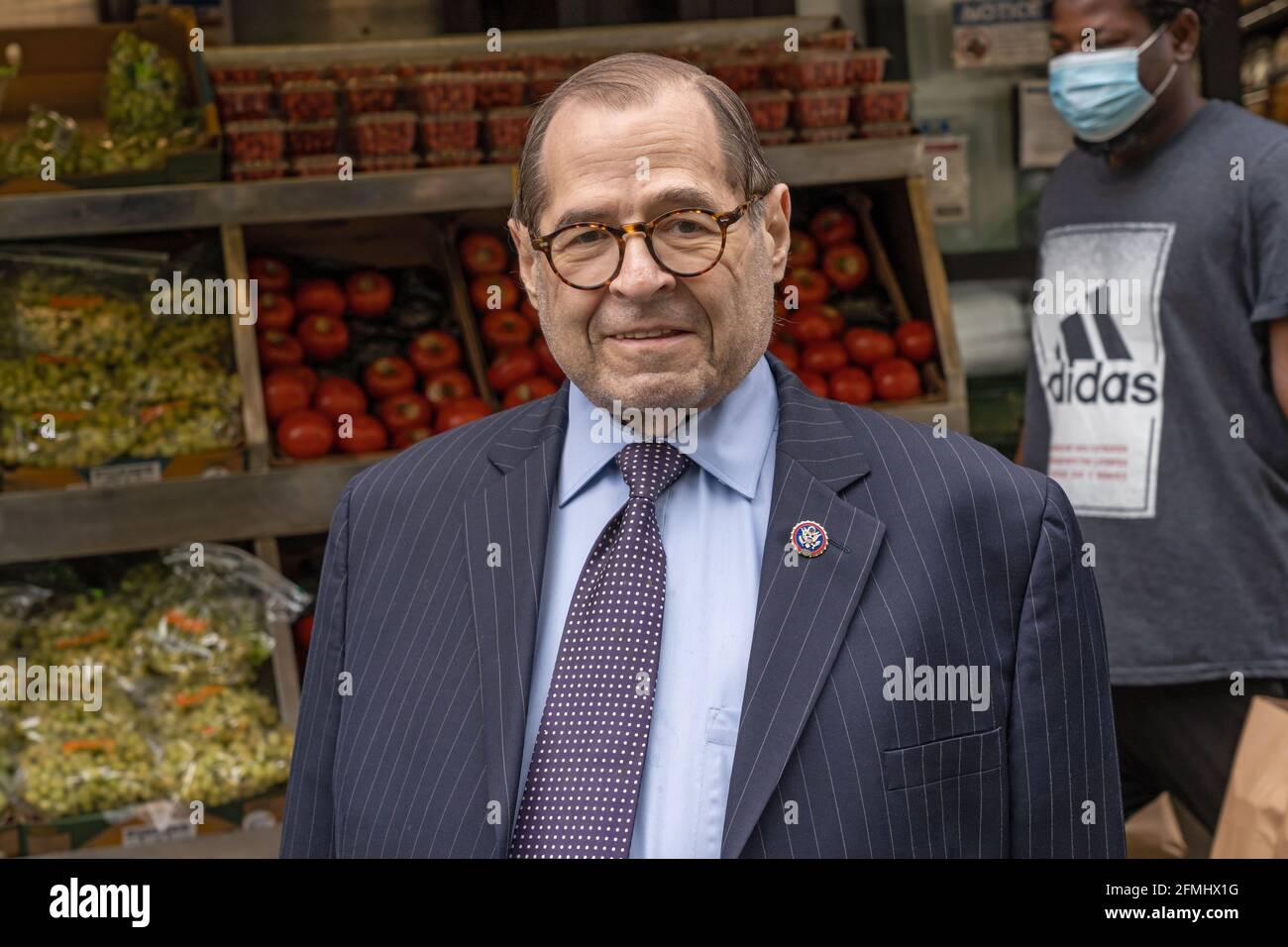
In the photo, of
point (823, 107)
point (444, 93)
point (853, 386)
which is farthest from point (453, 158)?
point (853, 386)

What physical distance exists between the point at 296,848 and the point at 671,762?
50 centimetres

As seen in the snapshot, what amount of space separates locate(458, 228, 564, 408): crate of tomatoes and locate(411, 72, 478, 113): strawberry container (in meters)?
0.43

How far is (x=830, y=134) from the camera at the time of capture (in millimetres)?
3299

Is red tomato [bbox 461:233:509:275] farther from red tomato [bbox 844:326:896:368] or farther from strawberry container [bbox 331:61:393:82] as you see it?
red tomato [bbox 844:326:896:368]

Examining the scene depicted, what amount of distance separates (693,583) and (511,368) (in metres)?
2.19

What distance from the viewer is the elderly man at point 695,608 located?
1.34m

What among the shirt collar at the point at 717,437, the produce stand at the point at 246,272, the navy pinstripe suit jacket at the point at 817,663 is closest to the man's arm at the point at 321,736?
the navy pinstripe suit jacket at the point at 817,663

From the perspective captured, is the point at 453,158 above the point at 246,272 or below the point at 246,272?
above

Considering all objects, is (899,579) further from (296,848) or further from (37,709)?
(37,709)

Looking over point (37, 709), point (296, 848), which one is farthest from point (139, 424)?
point (296, 848)

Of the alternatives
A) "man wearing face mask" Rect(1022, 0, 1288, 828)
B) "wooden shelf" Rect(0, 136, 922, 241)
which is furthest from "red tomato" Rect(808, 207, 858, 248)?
"man wearing face mask" Rect(1022, 0, 1288, 828)

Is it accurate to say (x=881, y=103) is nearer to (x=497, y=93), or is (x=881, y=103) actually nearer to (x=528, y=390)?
(x=497, y=93)

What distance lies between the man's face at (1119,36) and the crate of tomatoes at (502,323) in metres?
1.44

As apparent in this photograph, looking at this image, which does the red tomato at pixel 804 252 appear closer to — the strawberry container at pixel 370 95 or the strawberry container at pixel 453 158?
the strawberry container at pixel 453 158
